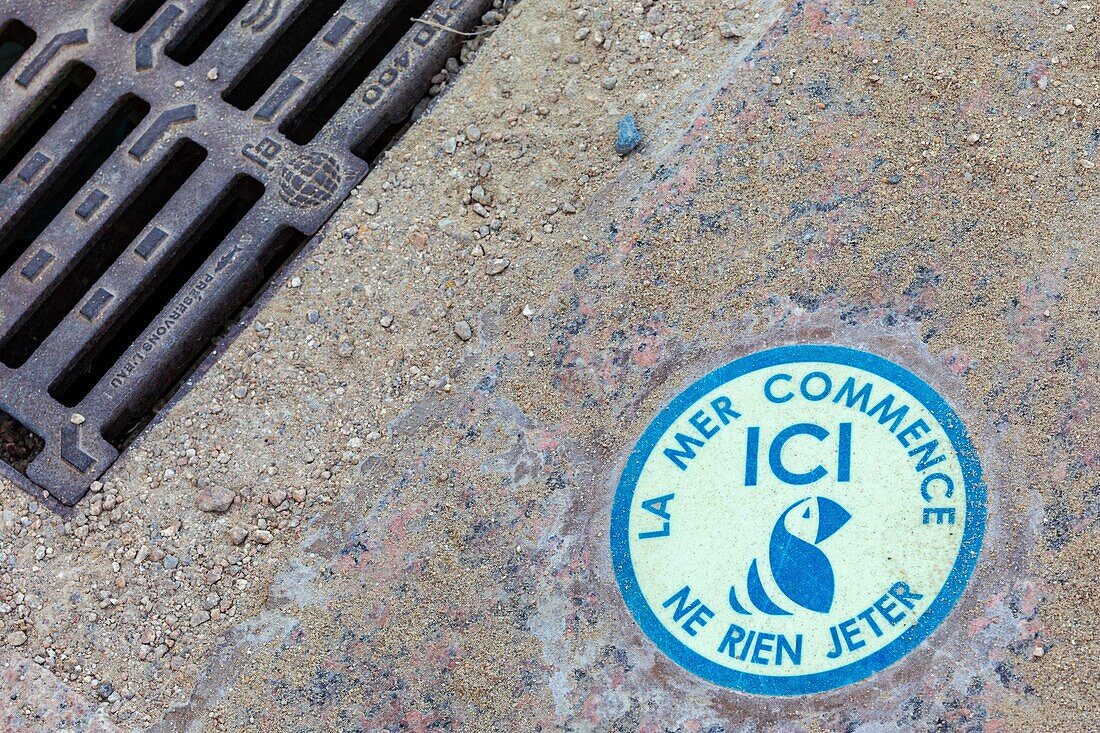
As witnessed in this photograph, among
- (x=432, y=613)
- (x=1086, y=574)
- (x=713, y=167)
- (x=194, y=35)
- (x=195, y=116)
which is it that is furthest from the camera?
(x=194, y=35)

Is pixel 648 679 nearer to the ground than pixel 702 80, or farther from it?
nearer to the ground

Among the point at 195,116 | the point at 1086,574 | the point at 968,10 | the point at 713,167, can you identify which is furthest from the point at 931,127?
the point at 195,116

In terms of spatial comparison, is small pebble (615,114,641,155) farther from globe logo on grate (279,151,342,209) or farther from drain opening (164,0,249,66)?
drain opening (164,0,249,66)

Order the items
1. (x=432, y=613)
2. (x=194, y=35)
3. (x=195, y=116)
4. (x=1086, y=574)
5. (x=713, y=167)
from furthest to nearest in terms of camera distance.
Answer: (x=194, y=35)
(x=195, y=116)
(x=713, y=167)
(x=432, y=613)
(x=1086, y=574)

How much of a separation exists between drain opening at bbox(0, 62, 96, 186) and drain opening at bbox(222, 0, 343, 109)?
38 cm

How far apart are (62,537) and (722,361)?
58.8 inches

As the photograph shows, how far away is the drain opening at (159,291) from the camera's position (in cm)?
267

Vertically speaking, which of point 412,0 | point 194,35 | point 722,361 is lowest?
point 722,361

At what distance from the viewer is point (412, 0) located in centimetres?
281

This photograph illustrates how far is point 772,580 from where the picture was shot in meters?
2.11

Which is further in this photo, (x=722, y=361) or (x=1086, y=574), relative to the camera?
(x=722, y=361)

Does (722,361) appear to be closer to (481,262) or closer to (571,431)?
(571,431)

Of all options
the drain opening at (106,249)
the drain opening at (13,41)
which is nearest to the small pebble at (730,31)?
the drain opening at (106,249)

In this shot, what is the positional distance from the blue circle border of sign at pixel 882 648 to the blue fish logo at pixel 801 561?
0.13 meters
